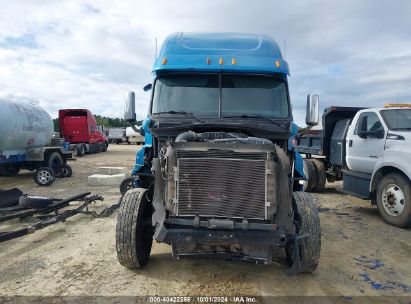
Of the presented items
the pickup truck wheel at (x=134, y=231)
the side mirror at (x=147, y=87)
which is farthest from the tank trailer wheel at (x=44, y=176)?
the pickup truck wheel at (x=134, y=231)

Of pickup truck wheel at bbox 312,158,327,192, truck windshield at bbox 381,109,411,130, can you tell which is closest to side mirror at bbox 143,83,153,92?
truck windshield at bbox 381,109,411,130

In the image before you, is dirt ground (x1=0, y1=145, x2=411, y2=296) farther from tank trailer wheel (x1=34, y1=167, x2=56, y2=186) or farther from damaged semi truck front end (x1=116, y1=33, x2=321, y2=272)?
tank trailer wheel (x1=34, y1=167, x2=56, y2=186)

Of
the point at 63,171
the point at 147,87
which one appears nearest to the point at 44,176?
the point at 63,171

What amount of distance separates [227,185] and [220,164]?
0.78 ft

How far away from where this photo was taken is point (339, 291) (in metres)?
4.23

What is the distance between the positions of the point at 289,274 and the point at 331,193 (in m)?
7.22

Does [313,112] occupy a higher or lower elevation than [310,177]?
higher

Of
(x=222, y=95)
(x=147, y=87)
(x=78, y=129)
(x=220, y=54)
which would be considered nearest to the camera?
(x=222, y=95)

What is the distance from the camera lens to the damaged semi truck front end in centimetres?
399

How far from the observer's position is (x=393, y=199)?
23.6ft

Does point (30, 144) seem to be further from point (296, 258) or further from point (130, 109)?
point (296, 258)

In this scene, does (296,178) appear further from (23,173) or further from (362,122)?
(23,173)

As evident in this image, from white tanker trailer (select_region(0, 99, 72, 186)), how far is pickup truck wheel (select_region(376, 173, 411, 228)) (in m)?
10.2

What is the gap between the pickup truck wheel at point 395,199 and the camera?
22.5ft
